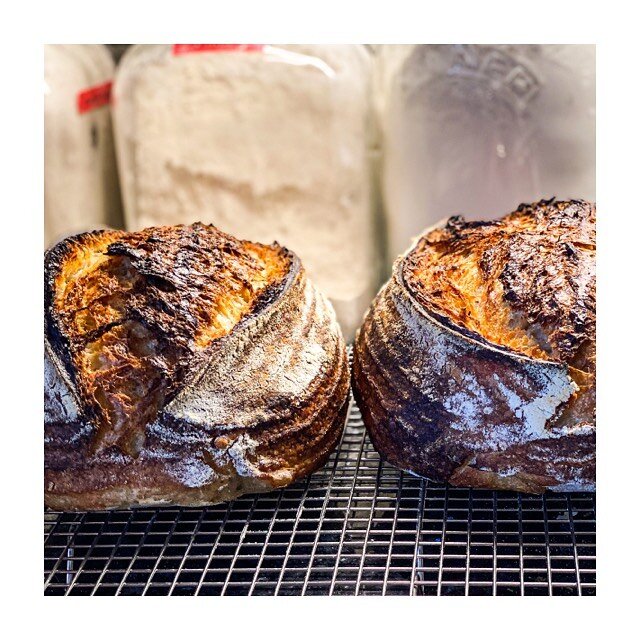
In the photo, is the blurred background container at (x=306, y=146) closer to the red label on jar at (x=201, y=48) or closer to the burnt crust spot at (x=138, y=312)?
the red label on jar at (x=201, y=48)

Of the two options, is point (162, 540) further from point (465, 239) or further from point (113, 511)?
point (465, 239)

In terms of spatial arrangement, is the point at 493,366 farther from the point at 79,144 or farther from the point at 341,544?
the point at 79,144

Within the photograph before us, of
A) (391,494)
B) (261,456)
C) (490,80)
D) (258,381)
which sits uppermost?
(490,80)

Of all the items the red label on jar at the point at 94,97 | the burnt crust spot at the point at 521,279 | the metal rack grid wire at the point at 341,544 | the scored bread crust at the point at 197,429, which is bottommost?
the metal rack grid wire at the point at 341,544

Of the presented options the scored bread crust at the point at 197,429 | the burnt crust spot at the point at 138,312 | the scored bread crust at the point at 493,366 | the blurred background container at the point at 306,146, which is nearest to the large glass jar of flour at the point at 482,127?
the blurred background container at the point at 306,146

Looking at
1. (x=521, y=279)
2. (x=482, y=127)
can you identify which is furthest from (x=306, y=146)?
(x=521, y=279)

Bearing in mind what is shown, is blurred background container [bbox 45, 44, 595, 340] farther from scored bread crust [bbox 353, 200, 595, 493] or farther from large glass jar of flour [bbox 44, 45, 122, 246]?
scored bread crust [bbox 353, 200, 595, 493]
